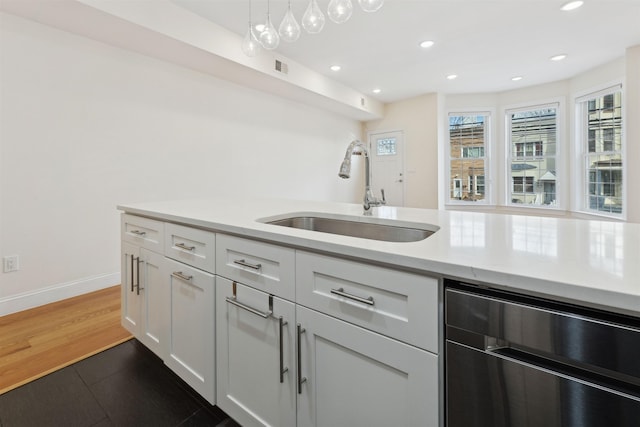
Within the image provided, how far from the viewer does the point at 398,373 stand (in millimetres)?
785

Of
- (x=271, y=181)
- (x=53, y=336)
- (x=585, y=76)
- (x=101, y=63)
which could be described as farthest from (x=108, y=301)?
(x=585, y=76)

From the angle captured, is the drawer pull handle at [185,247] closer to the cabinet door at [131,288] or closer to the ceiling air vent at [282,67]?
the cabinet door at [131,288]

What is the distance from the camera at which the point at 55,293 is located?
8.58 feet

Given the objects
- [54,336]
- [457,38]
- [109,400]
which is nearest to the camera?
[109,400]

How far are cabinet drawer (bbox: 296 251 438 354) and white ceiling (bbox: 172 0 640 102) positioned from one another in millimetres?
2958

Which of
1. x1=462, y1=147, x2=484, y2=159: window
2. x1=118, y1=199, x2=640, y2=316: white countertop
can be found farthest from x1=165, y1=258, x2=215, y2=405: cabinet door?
x1=462, y1=147, x2=484, y2=159: window

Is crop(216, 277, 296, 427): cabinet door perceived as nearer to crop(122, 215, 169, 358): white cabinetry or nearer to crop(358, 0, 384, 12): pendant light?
crop(122, 215, 169, 358): white cabinetry

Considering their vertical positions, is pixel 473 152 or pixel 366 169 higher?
pixel 473 152

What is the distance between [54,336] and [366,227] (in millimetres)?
2200

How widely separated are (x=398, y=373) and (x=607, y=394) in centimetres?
40

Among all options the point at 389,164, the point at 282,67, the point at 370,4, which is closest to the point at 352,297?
the point at 370,4

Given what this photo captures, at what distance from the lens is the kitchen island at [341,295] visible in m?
0.68

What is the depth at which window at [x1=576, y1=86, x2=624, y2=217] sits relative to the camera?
4.29 meters

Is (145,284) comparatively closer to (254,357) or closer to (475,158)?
(254,357)
